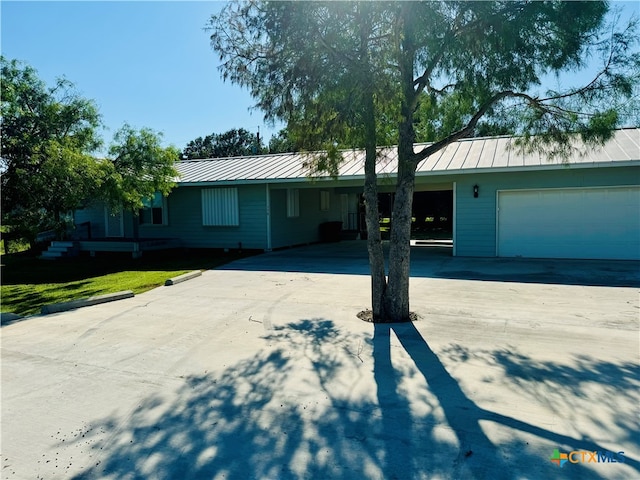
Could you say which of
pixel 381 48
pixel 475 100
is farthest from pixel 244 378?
pixel 475 100

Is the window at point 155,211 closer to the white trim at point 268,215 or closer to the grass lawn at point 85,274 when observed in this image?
the grass lawn at point 85,274

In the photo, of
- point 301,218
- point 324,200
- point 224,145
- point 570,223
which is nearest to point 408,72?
point 570,223

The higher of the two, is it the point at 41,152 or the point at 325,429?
the point at 41,152

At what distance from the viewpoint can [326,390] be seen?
381cm

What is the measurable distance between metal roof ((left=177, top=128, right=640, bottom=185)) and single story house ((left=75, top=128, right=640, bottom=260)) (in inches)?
1.3

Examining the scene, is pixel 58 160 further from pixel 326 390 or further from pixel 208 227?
pixel 326 390

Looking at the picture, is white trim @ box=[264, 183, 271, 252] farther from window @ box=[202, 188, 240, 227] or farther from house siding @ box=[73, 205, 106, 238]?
house siding @ box=[73, 205, 106, 238]

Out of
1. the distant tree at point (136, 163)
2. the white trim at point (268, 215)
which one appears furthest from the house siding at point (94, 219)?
the white trim at point (268, 215)

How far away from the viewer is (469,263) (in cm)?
1132

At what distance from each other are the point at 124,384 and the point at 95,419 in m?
0.68

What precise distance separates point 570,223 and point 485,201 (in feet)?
7.28

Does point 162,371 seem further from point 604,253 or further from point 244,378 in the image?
point 604,253

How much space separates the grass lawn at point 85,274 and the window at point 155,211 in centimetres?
211

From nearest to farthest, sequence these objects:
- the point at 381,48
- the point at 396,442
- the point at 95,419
A: the point at 396,442 → the point at 95,419 → the point at 381,48
